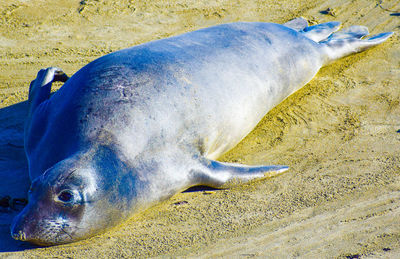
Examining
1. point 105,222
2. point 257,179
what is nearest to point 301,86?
point 257,179

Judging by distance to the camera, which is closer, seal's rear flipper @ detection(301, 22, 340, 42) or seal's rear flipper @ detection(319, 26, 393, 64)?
seal's rear flipper @ detection(319, 26, 393, 64)

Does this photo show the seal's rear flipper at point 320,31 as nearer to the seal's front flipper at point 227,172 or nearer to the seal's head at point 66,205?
the seal's front flipper at point 227,172

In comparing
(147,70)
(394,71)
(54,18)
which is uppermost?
(147,70)

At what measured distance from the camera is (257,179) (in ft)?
12.6

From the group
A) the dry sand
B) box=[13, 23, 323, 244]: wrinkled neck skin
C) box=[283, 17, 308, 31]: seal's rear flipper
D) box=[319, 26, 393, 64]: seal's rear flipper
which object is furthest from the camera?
box=[283, 17, 308, 31]: seal's rear flipper

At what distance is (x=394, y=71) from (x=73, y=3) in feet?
14.8

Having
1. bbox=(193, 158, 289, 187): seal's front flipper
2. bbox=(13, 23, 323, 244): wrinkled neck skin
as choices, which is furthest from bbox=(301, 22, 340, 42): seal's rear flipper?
bbox=(193, 158, 289, 187): seal's front flipper

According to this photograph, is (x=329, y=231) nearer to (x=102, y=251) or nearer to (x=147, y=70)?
(x=102, y=251)

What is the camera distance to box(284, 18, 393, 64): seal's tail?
5.80m

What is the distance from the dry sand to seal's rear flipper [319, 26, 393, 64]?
122mm

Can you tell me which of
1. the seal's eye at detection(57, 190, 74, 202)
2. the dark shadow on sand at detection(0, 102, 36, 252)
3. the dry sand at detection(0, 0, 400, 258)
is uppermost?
the seal's eye at detection(57, 190, 74, 202)

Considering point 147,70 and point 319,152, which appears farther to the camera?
point 319,152

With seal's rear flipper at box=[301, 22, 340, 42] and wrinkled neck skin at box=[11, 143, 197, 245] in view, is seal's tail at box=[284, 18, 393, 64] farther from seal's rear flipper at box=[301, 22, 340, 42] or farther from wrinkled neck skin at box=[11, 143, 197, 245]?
wrinkled neck skin at box=[11, 143, 197, 245]

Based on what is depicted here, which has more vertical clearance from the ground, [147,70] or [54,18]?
[147,70]
